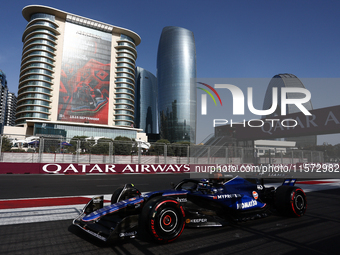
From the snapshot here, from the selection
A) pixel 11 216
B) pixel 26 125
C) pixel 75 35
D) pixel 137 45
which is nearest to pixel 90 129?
pixel 26 125

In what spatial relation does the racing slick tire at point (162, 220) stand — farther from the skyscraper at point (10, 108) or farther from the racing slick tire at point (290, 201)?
the skyscraper at point (10, 108)

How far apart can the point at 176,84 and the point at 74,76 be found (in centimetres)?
5509

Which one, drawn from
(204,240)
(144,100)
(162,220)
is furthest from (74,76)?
(144,100)

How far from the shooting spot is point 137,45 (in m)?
91.9

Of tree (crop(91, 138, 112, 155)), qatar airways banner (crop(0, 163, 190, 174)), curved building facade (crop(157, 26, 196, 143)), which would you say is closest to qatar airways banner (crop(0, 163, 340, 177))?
qatar airways banner (crop(0, 163, 190, 174))

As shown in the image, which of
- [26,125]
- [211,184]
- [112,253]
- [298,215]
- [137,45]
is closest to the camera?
[112,253]

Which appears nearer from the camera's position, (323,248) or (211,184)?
(323,248)

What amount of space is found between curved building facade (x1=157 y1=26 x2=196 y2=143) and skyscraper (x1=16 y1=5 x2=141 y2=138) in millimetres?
36638

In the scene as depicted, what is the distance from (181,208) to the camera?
3.79 metres

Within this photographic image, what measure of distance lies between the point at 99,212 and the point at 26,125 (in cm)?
7079

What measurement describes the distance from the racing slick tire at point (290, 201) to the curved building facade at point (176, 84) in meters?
104

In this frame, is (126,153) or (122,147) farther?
(126,153)

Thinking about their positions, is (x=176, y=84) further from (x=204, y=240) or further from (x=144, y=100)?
(x=204, y=240)

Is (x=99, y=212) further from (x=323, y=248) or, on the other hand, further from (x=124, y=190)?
(x=323, y=248)
